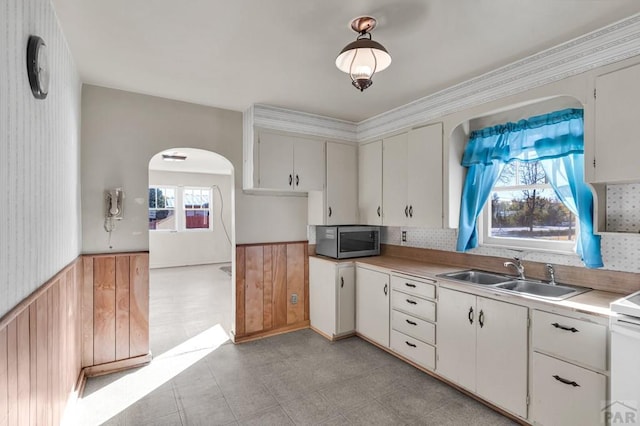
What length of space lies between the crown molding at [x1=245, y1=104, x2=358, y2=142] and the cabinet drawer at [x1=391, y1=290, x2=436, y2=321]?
1.98 metres

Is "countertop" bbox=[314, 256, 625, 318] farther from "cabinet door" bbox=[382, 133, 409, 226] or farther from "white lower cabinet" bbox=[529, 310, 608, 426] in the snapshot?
"cabinet door" bbox=[382, 133, 409, 226]

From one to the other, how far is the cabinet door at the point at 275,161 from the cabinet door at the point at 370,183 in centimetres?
92

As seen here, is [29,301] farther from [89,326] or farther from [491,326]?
[491,326]

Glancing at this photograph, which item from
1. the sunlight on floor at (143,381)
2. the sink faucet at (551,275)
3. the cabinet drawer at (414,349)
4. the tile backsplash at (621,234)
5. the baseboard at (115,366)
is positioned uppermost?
the tile backsplash at (621,234)

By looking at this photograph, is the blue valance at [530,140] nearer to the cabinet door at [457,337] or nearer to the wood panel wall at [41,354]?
the cabinet door at [457,337]

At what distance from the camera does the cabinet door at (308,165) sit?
3.65 meters

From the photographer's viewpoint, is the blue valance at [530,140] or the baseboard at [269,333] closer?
the blue valance at [530,140]

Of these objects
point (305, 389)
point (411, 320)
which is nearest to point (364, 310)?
point (411, 320)

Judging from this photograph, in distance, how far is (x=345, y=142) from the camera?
4027mm

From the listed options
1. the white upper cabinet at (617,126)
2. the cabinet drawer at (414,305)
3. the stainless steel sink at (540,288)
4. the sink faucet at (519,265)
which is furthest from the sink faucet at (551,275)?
the cabinet drawer at (414,305)

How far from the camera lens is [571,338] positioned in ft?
6.31

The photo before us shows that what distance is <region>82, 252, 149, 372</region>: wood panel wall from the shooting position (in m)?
2.85

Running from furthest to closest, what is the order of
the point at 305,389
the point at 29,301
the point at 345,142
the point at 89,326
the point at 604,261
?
the point at 345,142 < the point at 89,326 < the point at 305,389 < the point at 604,261 < the point at 29,301

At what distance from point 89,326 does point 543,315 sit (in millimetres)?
3548
